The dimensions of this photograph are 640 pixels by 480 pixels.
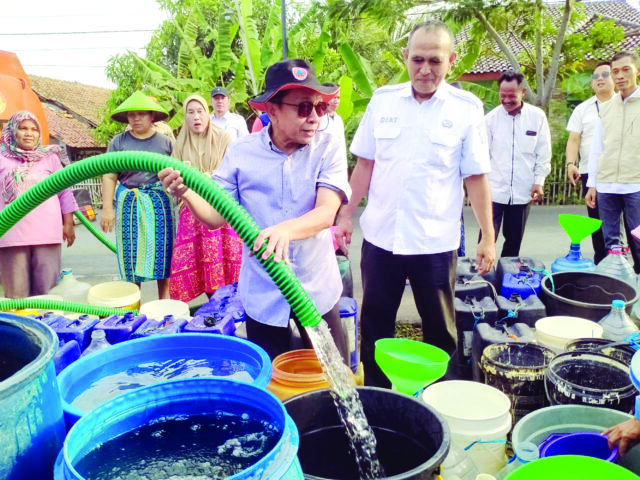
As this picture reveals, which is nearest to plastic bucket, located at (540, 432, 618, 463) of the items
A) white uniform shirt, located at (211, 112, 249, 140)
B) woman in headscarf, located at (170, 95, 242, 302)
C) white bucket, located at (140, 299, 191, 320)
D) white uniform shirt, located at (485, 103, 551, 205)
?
white bucket, located at (140, 299, 191, 320)

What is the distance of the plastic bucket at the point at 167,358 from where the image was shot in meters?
1.50

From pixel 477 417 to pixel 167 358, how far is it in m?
1.20

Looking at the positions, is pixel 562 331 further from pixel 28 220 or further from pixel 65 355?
pixel 28 220

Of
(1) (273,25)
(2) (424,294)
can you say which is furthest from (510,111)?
(1) (273,25)

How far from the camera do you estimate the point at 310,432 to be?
1615mm

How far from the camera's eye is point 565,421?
6.34 ft

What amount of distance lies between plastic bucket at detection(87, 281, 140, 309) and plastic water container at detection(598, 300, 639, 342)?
3.00 metres

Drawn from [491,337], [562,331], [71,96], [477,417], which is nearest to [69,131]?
[71,96]

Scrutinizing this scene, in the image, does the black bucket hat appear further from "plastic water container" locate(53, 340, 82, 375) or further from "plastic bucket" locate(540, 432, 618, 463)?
"plastic bucket" locate(540, 432, 618, 463)

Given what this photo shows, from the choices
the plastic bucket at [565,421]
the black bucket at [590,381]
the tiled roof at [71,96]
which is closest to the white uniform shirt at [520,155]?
the black bucket at [590,381]

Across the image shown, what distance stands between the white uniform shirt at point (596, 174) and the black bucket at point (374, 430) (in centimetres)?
399

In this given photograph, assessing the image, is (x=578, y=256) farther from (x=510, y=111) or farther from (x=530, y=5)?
(x=530, y=5)

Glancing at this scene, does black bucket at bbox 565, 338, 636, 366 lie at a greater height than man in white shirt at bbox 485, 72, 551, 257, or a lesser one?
lesser

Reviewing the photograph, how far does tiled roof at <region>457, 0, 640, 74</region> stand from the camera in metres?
17.3
